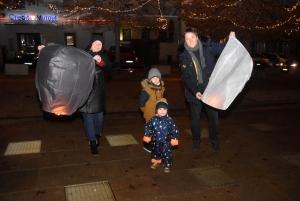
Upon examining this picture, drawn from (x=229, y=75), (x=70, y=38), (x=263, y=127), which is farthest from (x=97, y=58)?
(x=70, y=38)

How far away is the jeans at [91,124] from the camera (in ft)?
14.7

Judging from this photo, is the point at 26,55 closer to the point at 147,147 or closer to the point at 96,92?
the point at 96,92

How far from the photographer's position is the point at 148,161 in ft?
Answer: 14.9

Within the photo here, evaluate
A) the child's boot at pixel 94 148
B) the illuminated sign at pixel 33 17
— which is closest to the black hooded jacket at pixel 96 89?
the child's boot at pixel 94 148

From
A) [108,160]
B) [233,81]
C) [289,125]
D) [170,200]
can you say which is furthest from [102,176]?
[289,125]

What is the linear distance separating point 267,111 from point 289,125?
150 centimetres

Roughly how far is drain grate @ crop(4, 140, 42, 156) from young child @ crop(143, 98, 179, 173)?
6.69ft

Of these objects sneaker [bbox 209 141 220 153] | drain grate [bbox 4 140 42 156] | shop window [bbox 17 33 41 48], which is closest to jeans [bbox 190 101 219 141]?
sneaker [bbox 209 141 220 153]

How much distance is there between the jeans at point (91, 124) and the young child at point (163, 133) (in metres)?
0.99

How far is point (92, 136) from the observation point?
15.1 feet

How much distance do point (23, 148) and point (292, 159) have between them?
14.5 feet

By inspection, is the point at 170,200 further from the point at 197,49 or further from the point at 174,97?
the point at 174,97

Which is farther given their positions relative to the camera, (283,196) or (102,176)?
(102,176)

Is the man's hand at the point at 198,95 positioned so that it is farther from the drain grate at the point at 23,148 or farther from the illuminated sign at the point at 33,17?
the illuminated sign at the point at 33,17
